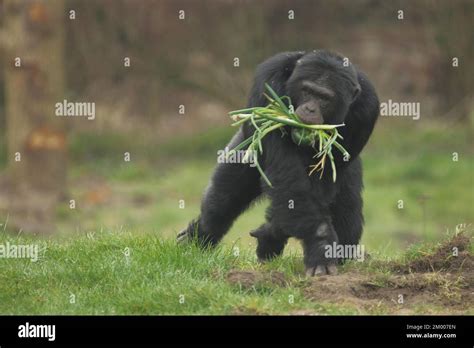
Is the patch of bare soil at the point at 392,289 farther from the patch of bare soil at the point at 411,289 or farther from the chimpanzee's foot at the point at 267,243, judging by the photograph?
the chimpanzee's foot at the point at 267,243

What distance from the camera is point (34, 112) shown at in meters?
15.1

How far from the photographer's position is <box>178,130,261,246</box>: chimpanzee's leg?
869 centimetres

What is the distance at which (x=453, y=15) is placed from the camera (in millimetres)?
18172

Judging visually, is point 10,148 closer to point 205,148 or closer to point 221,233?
point 205,148

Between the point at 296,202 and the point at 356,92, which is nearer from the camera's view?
the point at 296,202

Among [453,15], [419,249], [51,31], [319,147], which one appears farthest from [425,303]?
[453,15]

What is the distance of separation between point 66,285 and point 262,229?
2.20m
